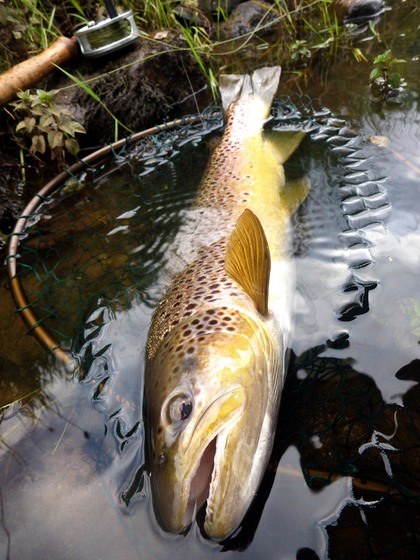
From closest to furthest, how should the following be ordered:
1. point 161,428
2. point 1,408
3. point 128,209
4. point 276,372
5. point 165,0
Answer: point 161,428 < point 276,372 < point 1,408 < point 128,209 < point 165,0

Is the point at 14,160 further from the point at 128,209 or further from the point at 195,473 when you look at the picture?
the point at 195,473

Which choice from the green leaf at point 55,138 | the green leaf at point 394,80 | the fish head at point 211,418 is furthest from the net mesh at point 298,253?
the green leaf at point 394,80

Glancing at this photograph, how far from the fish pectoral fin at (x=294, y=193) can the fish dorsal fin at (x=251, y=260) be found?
33.4 inches

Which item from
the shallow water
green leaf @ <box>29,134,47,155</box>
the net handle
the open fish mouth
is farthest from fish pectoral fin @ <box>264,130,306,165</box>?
the open fish mouth

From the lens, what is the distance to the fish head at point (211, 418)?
144cm

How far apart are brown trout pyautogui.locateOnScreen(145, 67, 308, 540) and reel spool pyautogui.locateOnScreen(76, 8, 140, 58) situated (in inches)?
A: 101

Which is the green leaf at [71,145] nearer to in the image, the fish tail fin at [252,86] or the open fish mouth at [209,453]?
the fish tail fin at [252,86]

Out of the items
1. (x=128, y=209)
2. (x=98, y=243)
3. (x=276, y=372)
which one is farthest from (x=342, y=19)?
(x=276, y=372)

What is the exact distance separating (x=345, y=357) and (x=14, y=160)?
12.9 feet

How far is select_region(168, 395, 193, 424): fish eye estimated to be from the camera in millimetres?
1577

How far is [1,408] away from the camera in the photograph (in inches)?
92.0

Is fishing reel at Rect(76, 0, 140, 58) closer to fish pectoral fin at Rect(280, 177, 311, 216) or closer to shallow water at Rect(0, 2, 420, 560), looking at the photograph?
shallow water at Rect(0, 2, 420, 560)

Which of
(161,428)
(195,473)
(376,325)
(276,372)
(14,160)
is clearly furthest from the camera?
(14,160)

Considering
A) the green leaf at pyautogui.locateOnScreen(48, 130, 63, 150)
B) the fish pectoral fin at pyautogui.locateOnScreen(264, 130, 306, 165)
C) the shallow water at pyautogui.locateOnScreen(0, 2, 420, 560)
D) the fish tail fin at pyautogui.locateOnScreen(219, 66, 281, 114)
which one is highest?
the green leaf at pyautogui.locateOnScreen(48, 130, 63, 150)
